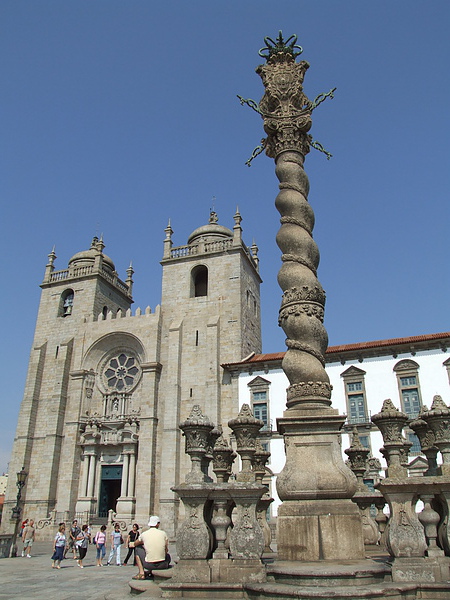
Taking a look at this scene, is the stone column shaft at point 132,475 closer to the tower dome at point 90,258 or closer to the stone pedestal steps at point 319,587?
the tower dome at point 90,258

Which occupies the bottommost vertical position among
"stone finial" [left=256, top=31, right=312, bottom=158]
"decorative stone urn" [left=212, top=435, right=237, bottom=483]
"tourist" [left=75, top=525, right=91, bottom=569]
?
"tourist" [left=75, top=525, right=91, bottom=569]

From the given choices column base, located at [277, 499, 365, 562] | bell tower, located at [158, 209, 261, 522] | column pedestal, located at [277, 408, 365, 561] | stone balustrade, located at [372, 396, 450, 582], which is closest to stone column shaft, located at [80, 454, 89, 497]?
bell tower, located at [158, 209, 261, 522]

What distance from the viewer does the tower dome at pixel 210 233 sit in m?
35.4

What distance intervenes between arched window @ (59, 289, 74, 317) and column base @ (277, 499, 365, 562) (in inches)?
1241

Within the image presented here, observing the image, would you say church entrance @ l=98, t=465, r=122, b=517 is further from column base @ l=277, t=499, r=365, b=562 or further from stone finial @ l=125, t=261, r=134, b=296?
column base @ l=277, t=499, r=365, b=562

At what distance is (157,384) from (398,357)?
14117 mm

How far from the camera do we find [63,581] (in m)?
11.2

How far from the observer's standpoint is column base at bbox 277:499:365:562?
22.6ft

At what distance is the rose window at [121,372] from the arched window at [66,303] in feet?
18.5

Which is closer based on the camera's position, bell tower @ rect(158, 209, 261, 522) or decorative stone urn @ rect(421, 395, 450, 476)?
decorative stone urn @ rect(421, 395, 450, 476)

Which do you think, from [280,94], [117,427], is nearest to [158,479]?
[117,427]

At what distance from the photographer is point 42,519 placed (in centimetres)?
2903

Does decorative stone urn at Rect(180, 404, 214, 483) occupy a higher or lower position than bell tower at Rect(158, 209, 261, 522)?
lower

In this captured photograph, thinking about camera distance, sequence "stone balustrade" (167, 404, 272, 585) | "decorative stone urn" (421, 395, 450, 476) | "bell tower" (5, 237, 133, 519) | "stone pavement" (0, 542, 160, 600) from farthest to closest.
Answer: "bell tower" (5, 237, 133, 519)
"stone pavement" (0, 542, 160, 600)
"decorative stone urn" (421, 395, 450, 476)
"stone balustrade" (167, 404, 272, 585)
